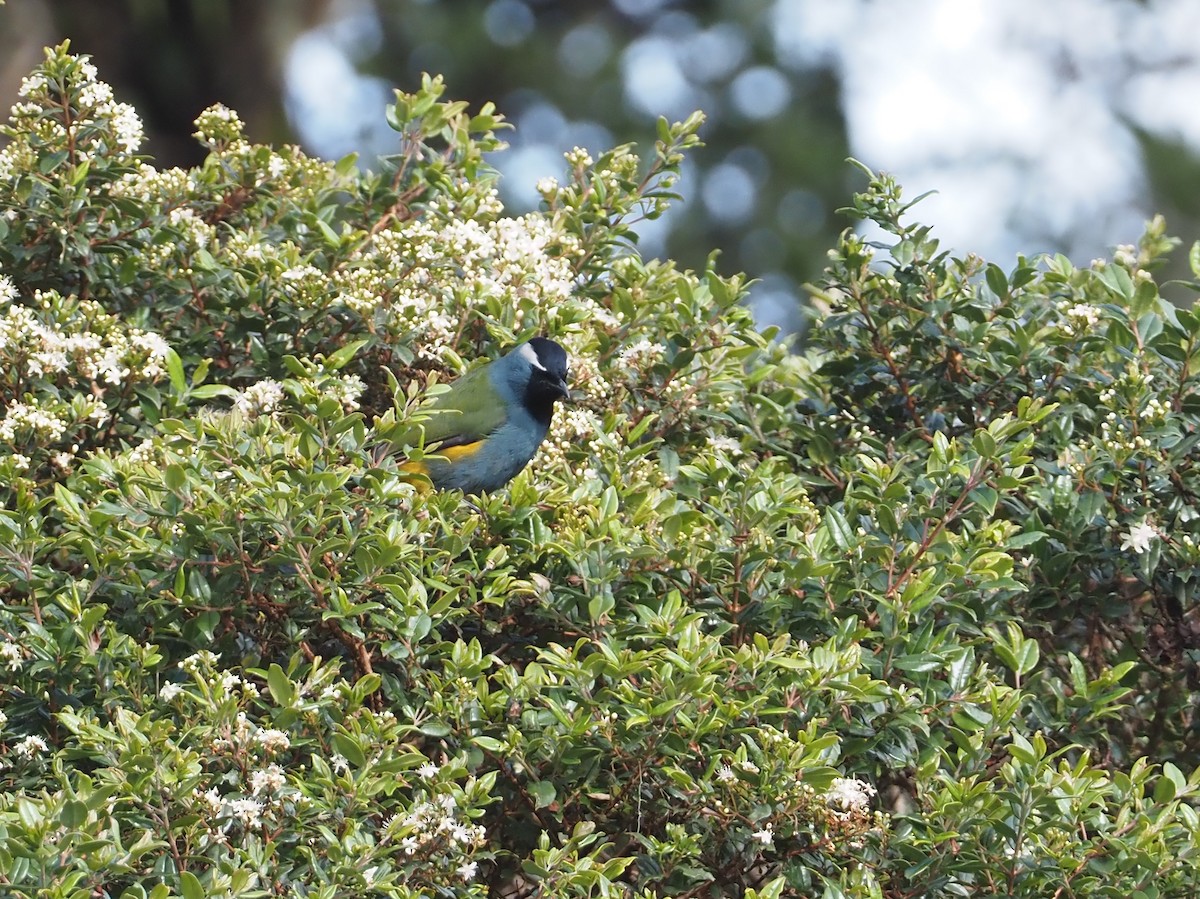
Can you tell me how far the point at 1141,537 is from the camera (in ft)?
11.6

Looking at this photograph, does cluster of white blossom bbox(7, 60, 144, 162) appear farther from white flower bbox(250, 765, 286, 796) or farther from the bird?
white flower bbox(250, 765, 286, 796)

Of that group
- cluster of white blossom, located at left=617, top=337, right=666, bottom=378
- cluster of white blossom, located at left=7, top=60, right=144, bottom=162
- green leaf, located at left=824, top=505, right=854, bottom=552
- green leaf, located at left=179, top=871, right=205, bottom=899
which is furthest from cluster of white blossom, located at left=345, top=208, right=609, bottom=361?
green leaf, located at left=179, top=871, right=205, bottom=899

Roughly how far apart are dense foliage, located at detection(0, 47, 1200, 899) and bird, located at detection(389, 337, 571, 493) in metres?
0.09

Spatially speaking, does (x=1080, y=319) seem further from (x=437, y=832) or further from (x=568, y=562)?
(x=437, y=832)

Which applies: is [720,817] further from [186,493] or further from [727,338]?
[727,338]

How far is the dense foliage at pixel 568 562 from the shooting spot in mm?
2910

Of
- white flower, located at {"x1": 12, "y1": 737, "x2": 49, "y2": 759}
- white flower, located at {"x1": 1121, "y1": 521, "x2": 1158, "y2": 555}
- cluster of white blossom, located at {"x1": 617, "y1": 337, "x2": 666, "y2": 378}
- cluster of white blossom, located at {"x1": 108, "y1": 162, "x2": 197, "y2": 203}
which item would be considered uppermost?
cluster of white blossom, located at {"x1": 108, "y1": 162, "x2": 197, "y2": 203}

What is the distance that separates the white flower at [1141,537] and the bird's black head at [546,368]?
1508 mm

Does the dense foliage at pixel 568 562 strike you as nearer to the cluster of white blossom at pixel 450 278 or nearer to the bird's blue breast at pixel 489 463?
the cluster of white blossom at pixel 450 278

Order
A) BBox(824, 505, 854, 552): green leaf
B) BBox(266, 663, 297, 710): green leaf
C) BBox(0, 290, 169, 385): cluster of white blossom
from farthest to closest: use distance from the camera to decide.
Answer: BBox(0, 290, 169, 385): cluster of white blossom < BBox(824, 505, 854, 552): green leaf < BBox(266, 663, 297, 710): green leaf

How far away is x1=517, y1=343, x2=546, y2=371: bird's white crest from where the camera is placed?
4.13 m

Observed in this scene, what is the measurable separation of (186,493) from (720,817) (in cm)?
130

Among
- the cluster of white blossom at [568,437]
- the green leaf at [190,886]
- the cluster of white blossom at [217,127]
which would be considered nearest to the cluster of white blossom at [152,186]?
the cluster of white blossom at [217,127]

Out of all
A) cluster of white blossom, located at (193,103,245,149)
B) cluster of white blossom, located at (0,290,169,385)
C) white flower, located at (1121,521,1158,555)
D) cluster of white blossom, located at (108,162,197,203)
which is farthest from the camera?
cluster of white blossom, located at (193,103,245,149)
